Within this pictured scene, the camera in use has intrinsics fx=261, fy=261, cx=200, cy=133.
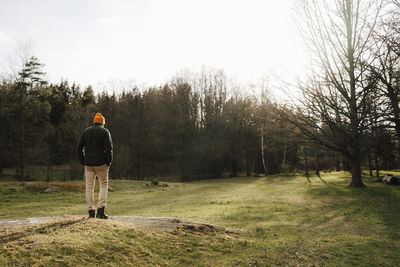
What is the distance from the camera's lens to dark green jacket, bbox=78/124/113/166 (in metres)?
6.94

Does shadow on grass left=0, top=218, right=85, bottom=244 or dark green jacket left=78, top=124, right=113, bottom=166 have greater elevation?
dark green jacket left=78, top=124, right=113, bottom=166

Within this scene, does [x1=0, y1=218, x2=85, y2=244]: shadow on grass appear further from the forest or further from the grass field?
the forest

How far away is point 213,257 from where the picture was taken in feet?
18.1

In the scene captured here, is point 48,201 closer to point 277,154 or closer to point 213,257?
point 213,257

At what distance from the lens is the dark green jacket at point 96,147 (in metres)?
6.94

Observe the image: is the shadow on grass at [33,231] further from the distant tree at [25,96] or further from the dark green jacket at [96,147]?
the distant tree at [25,96]

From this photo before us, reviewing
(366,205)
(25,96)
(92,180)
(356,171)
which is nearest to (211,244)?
(92,180)

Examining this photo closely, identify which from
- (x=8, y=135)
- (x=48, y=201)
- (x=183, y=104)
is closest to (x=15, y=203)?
(x=48, y=201)

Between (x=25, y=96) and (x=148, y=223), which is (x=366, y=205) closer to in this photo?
(x=148, y=223)

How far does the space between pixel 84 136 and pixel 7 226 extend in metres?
2.64

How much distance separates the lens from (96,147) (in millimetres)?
7000

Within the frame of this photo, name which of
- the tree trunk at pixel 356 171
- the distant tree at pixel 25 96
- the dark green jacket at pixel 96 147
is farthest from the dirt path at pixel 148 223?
the distant tree at pixel 25 96

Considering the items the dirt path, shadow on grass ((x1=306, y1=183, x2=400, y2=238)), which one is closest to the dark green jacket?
the dirt path

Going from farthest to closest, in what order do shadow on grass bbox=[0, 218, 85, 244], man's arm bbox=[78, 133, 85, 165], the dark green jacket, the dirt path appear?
man's arm bbox=[78, 133, 85, 165] < the dark green jacket < the dirt path < shadow on grass bbox=[0, 218, 85, 244]
